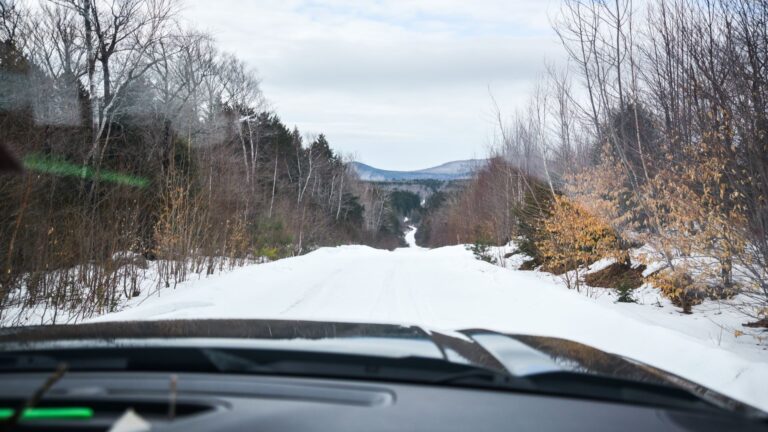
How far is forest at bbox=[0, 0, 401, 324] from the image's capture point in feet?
26.0

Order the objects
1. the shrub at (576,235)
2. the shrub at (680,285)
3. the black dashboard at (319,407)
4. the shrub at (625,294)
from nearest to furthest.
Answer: the black dashboard at (319,407), the shrub at (680,285), the shrub at (625,294), the shrub at (576,235)

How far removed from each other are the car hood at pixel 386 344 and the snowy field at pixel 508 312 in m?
1.35

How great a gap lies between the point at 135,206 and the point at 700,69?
9.40m

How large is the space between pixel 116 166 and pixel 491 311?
7.72 m

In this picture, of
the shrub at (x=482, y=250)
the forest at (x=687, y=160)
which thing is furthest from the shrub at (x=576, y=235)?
the shrub at (x=482, y=250)

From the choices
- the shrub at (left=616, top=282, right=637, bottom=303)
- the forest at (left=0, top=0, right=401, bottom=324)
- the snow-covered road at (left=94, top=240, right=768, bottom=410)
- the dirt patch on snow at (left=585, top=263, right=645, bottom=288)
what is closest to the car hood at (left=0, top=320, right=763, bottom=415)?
the snow-covered road at (left=94, top=240, right=768, bottom=410)

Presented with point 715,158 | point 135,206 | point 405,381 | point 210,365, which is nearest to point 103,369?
point 210,365

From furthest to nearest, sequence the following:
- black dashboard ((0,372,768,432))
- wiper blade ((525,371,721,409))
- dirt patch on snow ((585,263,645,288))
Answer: dirt patch on snow ((585,263,645,288)), wiper blade ((525,371,721,409)), black dashboard ((0,372,768,432))

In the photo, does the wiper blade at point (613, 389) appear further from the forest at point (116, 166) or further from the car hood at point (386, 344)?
the forest at point (116, 166)

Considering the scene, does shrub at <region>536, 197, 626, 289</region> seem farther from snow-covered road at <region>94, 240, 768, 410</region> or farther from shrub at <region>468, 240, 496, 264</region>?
shrub at <region>468, 240, 496, 264</region>

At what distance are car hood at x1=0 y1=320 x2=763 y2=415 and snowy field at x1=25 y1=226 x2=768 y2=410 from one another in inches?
53.2

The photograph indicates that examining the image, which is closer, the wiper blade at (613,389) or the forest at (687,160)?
the wiper blade at (613,389)

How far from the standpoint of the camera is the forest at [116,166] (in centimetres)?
791

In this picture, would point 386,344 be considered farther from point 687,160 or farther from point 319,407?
point 687,160
